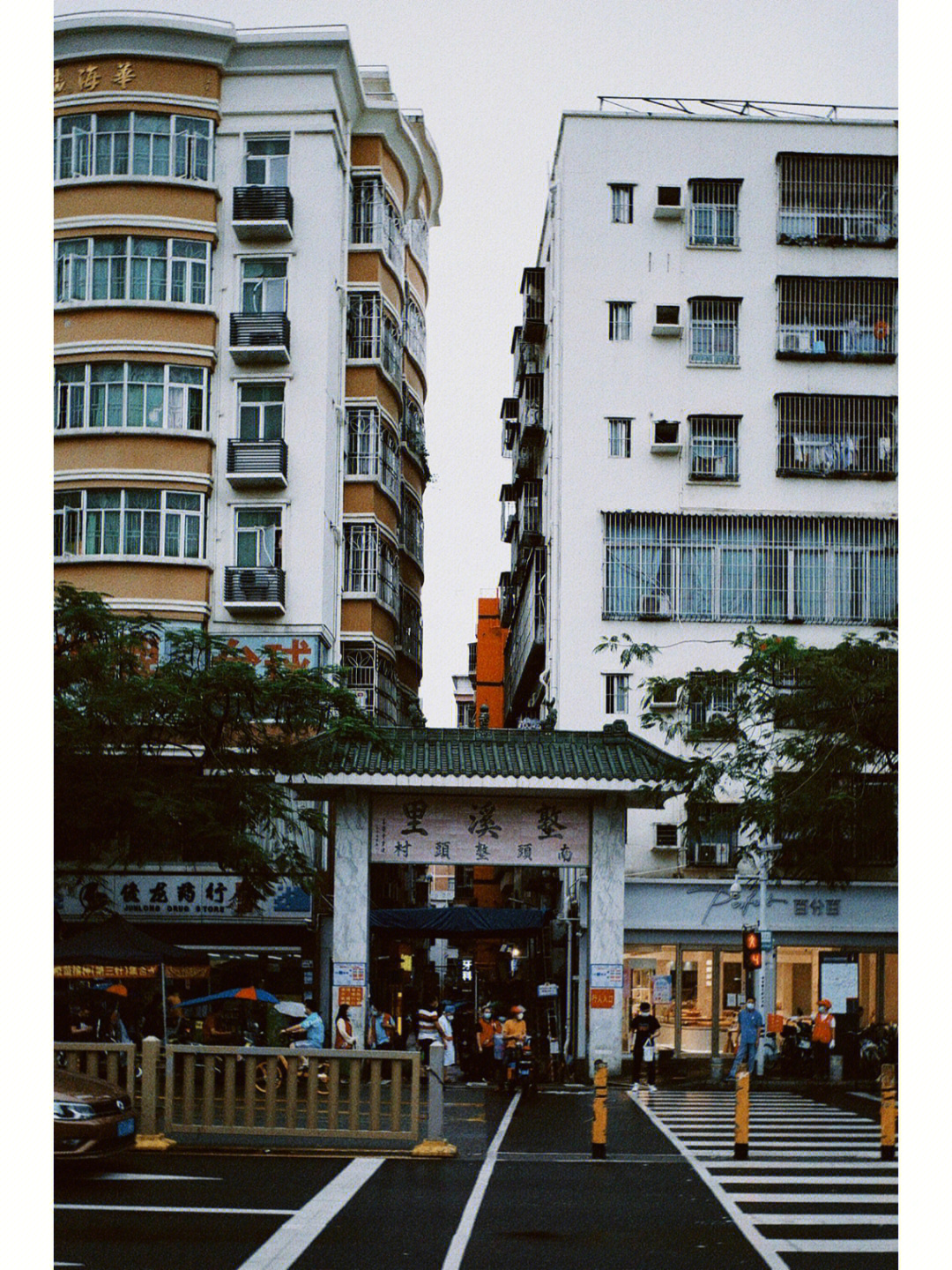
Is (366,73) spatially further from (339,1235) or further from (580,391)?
(339,1235)

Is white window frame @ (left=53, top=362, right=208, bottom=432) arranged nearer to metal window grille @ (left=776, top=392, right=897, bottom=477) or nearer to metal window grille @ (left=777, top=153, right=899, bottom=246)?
metal window grille @ (left=776, top=392, right=897, bottom=477)

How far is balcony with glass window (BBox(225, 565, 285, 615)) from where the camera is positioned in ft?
104

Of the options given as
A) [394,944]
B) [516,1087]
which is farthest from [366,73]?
[516,1087]

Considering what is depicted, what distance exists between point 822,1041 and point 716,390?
14.1 metres

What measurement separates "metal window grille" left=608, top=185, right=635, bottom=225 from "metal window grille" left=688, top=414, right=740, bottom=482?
4542mm

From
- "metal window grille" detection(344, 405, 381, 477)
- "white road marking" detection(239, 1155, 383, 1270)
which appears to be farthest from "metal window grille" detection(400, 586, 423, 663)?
"white road marking" detection(239, 1155, 383, 1270)

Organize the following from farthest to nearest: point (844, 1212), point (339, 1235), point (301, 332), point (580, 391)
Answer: point (580, 391)
point (301, 332)
point (844, 1212)
point (339, 1235)

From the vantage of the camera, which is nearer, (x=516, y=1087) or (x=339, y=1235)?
(x=339, y=1235)

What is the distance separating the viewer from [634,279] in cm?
3528

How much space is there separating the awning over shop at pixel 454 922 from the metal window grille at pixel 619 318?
1290cm

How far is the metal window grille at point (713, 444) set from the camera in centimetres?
3444
